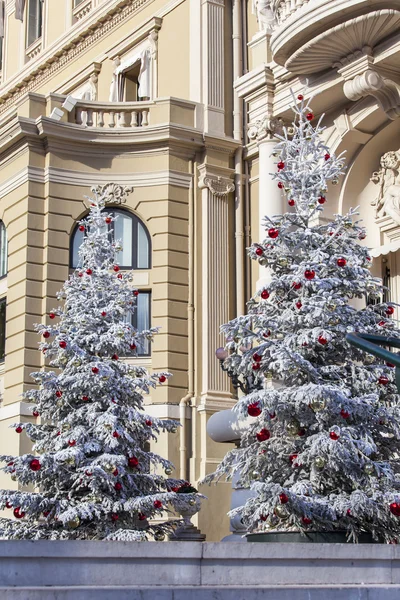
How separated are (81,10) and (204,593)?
26921 millimetres

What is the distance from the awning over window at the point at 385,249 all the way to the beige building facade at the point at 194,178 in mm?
38

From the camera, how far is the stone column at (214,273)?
25484 millimetres

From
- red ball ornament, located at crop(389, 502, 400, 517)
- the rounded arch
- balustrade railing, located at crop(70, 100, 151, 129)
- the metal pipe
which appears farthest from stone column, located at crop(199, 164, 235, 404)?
red ball ornament, located at crop(389, 502, 400, 517)

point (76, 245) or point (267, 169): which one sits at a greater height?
point (267, 169)

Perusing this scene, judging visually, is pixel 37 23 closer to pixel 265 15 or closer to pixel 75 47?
pixel 75 47

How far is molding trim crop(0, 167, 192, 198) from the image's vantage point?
86.3ft

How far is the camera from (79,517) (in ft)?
53.6

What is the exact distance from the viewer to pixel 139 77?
3044 centimetres

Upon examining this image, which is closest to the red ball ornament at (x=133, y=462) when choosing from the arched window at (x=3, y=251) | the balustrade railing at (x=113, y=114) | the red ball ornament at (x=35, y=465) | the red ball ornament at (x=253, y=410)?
the red ball ornament at (x=35, y=465)

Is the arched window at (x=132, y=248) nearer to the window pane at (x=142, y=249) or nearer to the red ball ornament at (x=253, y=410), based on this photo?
the window pane at (x=142, y=249)

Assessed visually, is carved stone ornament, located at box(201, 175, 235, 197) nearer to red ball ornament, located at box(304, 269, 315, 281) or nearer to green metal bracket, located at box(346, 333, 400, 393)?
red ball ornament, located at box(304, 269, 315, 281)

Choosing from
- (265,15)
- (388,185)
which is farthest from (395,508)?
(265,15)

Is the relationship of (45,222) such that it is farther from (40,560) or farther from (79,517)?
(40,560)

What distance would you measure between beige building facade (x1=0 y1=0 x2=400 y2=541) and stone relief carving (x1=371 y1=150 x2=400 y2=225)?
3 cm
